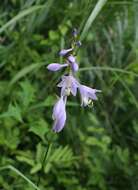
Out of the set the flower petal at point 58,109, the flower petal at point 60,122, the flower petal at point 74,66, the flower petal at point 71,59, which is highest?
the flower petal at point 71,59

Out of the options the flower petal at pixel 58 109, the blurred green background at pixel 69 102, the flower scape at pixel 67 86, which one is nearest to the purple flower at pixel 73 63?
the flower scape at pixel 67 86

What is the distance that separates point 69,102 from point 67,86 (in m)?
1.15

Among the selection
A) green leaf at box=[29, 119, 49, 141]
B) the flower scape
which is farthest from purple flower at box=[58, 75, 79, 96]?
green leaf at box=[29, 119, 49, 141]

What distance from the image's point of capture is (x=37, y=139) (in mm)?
2734

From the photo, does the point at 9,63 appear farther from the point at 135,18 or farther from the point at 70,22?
the point at 135,18

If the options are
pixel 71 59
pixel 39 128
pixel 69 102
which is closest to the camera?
pixel 71 59

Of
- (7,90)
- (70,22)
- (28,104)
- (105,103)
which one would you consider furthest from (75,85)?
(105,103)

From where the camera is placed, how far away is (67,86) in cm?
143

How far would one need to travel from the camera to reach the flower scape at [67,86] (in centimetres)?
139

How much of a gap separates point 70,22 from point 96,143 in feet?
2.26

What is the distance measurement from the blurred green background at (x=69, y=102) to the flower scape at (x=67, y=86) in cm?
71

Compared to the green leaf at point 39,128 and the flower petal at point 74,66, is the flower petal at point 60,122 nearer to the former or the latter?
the flower petal at point 74,66

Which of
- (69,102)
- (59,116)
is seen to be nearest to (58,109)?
(59,116)

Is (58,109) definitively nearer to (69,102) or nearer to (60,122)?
(60,122)
